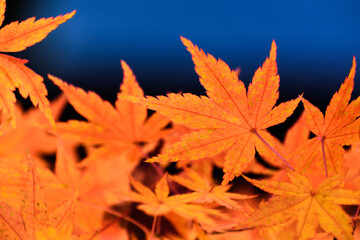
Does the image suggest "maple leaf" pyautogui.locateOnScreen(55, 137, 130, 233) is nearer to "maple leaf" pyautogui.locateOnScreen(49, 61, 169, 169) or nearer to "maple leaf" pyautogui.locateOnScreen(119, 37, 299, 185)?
"maple leaf" pyautogui.locateOnScreen(49, 61, 169, 169)

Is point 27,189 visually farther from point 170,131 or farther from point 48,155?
point 48,155

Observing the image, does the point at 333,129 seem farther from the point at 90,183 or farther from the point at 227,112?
the point at 90,183

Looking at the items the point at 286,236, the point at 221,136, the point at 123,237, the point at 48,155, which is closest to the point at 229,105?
the point at 221,136

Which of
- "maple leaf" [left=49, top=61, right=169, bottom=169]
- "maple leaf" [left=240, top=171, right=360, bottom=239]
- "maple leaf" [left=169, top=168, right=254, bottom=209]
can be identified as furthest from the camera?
"maple leaf" [left=49, top=61, right=169, bottom=169]

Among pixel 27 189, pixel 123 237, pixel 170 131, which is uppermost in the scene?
pixel 170 131

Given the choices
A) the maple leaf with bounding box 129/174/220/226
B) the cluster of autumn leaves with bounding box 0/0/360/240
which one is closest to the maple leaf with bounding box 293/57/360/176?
the cluster of autumn leaves with bounding box 0/0/360/240

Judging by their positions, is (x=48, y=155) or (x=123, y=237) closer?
(x=123, y=237)

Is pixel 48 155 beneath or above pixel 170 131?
beneath
